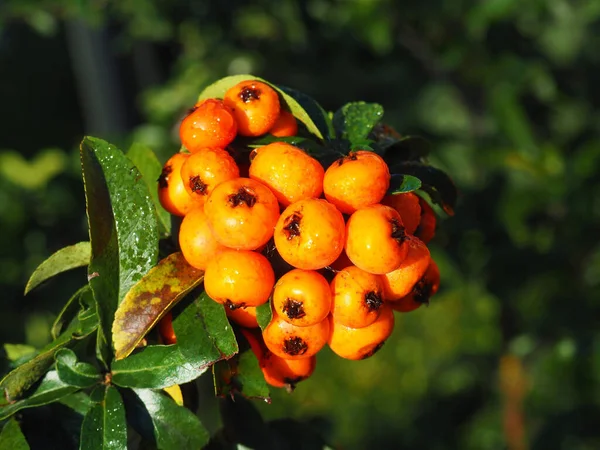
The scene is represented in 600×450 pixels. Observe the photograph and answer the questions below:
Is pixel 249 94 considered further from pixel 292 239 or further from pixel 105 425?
pixel 105 425

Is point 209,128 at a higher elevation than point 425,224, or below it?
higher

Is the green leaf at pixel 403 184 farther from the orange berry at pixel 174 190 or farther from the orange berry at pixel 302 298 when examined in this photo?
the orange berry at pixel 174 190

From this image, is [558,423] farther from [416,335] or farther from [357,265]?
[416,335]

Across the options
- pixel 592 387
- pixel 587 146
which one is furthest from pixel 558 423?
pixel 587 146

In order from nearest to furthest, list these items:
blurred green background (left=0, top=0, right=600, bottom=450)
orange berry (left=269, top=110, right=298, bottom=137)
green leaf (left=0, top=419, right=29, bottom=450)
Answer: green leaf (left=0, top=419, right=29, bottom=450) → orange berry (left=269, top=110, right=298, bottom=137) → blurred green background (left=0, top=0, right=600, bottom=450)

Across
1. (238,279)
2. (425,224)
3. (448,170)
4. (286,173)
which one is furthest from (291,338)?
(448,170)

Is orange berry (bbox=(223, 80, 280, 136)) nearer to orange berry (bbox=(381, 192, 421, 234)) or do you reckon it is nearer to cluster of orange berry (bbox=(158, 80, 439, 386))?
cluster of orange berry (bbox=(158, 80, 439, 386))

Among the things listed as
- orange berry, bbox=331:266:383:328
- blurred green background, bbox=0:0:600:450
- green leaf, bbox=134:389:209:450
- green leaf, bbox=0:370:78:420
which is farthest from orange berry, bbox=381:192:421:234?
blurred green background, bbox=0:0:600:450
